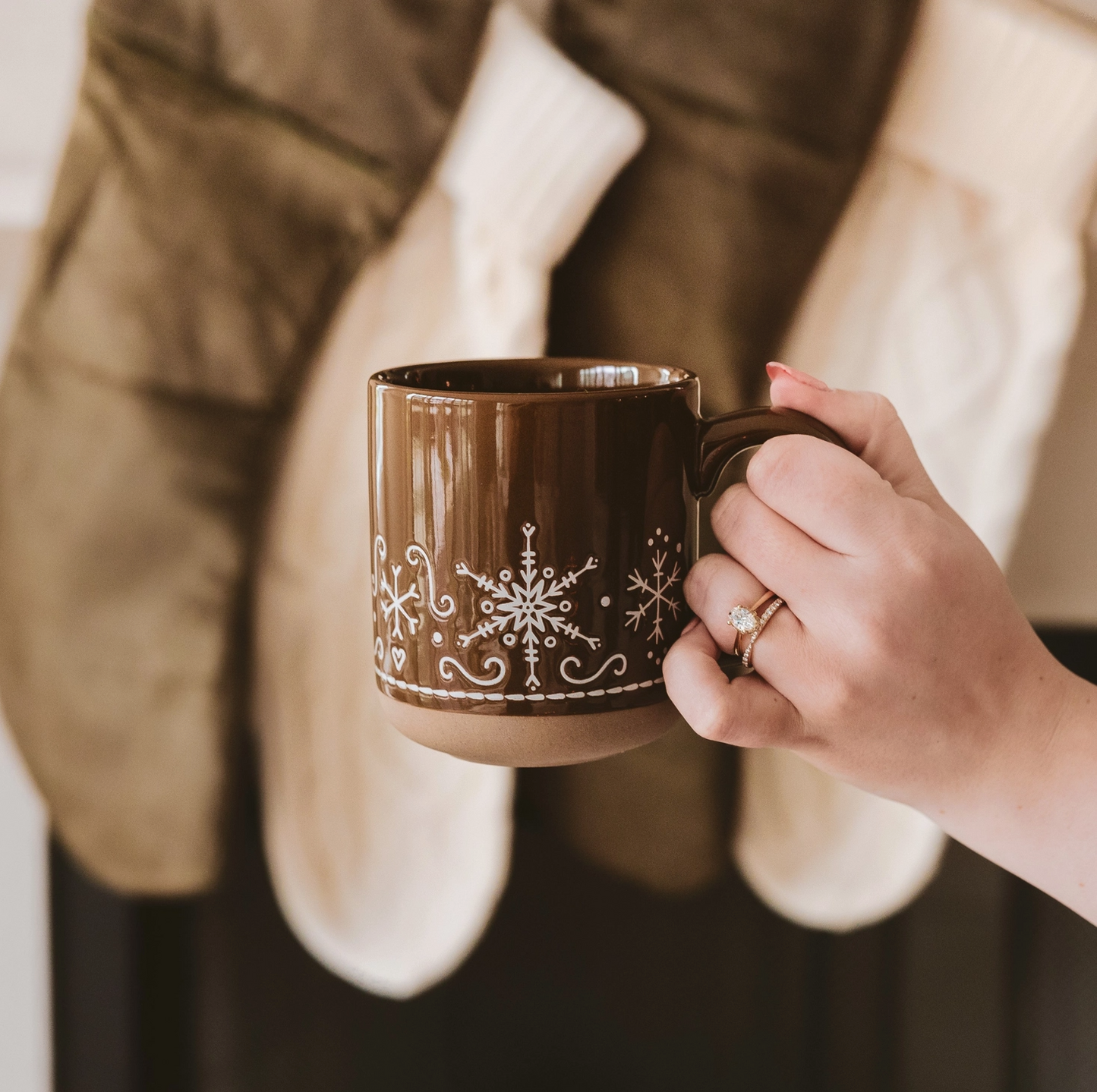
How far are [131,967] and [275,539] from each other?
440mm

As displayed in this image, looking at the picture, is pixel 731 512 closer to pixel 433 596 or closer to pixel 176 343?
pixel 433 596

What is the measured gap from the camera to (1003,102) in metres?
0.73

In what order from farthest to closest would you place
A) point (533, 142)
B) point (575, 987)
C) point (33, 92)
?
point (575, 987), point (33, 92), point (533, 142)

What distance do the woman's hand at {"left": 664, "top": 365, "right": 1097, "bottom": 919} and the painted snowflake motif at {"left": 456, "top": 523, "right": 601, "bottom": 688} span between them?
0.19ft

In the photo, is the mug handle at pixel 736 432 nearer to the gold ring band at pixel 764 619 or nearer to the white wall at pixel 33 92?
the gold ring band at pixel 764 619

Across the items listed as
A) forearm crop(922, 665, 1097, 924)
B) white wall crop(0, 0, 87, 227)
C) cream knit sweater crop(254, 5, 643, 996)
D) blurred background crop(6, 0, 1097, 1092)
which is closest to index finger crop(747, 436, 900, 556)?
forearm crop(922, 665, 1097, 924)

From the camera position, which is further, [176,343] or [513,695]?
[176,343]

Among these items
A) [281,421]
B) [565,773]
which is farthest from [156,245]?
[565,773]

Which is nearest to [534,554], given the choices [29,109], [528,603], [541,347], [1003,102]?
[528,603]

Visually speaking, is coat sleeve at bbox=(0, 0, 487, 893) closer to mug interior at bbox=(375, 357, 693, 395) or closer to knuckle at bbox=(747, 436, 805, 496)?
mug interior at bbox=(375, 357, 693, 395)

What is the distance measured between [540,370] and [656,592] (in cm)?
13

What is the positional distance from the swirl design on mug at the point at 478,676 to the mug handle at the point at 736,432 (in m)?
0.11

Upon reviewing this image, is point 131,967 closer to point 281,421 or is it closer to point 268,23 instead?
point 281,421

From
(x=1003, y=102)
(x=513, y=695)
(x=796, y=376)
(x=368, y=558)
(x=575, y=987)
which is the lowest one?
(x=575, y=987)
